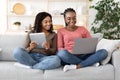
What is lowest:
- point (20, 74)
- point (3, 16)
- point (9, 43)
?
point (20, 74)

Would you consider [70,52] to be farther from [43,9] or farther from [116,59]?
[43,9]

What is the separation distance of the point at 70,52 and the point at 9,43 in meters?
0.77

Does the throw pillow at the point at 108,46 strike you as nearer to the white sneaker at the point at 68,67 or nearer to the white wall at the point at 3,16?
the white sneaker at the point at 68,67

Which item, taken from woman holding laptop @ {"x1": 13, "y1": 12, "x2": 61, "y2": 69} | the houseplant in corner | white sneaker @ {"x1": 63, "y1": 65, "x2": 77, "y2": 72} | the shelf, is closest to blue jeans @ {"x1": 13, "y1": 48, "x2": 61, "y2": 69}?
woman holding laptop @ {"x1": 13, "y1": 12, "x2": 61, "y2": 69}

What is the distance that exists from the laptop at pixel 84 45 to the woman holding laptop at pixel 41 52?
24 centimetres

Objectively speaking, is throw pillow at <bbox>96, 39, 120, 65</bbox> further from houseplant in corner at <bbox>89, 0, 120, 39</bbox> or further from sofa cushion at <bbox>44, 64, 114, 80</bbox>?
houseplant in corner at <bbox>89, 0, 120, 39</bbox>

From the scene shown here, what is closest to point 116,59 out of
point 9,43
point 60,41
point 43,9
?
point 60,41

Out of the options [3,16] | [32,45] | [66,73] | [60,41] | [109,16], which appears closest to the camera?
[66,73]

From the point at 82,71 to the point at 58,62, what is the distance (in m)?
0.27

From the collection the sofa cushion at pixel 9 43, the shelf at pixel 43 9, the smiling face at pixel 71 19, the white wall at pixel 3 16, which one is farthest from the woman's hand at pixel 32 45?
the white wall at pixel 3 16

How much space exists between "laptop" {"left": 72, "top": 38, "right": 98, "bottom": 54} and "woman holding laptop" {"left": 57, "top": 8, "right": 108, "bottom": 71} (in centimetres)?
7

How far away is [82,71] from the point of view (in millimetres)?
2664

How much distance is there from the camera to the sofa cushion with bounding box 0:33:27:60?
3.11 meters

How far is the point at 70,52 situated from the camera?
9.78 ft
